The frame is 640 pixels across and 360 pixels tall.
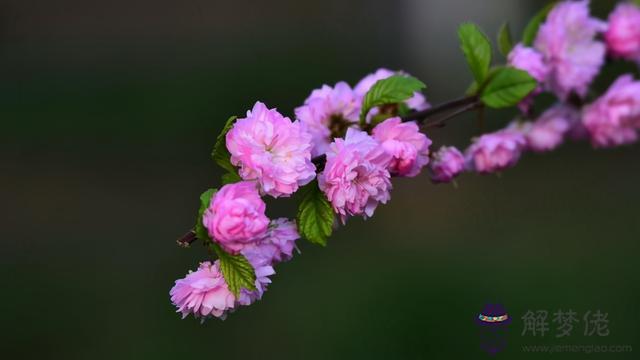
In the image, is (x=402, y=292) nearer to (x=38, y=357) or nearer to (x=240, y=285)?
(x=38, y=357)

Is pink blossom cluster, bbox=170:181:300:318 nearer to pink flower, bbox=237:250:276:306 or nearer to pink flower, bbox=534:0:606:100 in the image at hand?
pink flower, bbox=237:250:276:306

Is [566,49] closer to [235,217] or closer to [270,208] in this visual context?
[235,217]

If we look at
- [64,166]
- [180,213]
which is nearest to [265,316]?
[180,213]

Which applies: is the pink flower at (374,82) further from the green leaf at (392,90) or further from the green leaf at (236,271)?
the green leaf at (236,271)

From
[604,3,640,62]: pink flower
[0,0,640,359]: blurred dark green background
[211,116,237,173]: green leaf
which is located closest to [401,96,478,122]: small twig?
[211,116,237,173]: green leaf

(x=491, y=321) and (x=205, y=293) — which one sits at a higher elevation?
(x=205, y=293)

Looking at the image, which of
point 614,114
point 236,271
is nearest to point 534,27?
point 614,114

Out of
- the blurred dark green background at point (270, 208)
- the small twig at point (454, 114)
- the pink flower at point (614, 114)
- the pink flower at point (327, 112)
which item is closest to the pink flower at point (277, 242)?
the pink flower at point (327, 112)
